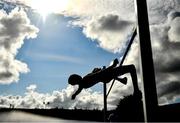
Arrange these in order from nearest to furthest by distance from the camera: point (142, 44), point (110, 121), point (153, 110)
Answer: point (153, 110) → point (142, 44) → point (110, 121)

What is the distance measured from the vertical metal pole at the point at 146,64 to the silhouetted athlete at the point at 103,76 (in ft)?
6.45

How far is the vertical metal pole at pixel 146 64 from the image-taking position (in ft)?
9.44

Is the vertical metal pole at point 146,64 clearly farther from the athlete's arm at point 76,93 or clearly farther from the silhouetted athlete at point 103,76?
the athlete's arm at point 76,93

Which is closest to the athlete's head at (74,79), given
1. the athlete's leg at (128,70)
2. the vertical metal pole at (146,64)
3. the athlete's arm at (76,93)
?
the athlete's arm at (76,93)

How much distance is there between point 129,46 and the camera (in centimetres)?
456

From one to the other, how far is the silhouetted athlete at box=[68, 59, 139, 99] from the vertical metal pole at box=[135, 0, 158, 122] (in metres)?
1.97

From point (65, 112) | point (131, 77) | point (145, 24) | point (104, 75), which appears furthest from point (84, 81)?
point (65, 112)

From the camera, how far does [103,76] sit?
536 centimetres

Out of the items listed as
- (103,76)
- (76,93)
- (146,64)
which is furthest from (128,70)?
(146,64)

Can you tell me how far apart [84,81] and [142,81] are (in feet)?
8.73

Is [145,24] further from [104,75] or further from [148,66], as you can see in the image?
[104,75]

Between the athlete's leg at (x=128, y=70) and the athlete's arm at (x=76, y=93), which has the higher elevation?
the athlete's leg at (x=128, y=70)

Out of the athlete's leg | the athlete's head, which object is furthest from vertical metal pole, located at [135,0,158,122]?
the athlete's head

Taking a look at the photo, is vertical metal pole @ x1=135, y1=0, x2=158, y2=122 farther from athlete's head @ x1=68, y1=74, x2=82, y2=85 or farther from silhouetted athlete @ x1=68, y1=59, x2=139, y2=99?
athlete's head @ x1=68, y1=74, x2=82, y2=85
